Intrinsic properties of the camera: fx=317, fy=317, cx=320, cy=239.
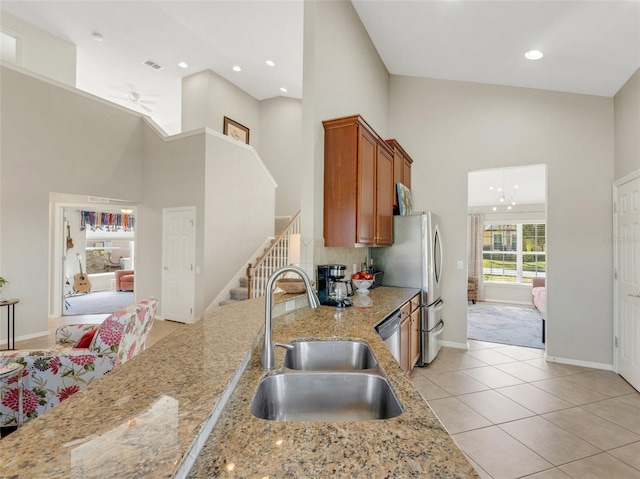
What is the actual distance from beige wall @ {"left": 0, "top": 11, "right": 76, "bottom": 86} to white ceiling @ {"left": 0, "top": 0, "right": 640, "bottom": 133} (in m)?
0.15

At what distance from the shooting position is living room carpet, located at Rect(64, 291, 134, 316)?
23.1ft

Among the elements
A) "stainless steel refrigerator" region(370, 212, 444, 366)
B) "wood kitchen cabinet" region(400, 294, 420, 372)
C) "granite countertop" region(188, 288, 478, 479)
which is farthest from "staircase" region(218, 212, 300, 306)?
"granite countertop" region(188, 288, 478, 479)

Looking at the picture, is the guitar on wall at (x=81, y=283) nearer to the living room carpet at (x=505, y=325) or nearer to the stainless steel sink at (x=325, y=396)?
the living room carpet at (x=505, y=325)

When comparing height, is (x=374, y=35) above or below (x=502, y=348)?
above

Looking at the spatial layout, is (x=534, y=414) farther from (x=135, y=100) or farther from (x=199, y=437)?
(x=135, y=100)

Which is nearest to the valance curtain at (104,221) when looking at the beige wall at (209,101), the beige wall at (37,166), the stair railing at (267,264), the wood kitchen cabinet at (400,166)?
the beige wall at (209,101)

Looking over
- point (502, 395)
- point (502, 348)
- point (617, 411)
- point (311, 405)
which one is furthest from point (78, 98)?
point (617, 411)

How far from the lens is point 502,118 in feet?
14.1

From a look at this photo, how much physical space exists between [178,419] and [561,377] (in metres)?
4.22

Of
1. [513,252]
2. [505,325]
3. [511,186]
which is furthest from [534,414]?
[513,252]

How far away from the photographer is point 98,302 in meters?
8.05

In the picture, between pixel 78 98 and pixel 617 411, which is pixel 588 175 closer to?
pixel 617 411

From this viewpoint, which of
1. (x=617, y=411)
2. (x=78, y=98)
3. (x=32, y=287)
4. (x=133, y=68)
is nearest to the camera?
(x=617, y=411)

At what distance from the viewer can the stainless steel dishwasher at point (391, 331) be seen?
237cm
